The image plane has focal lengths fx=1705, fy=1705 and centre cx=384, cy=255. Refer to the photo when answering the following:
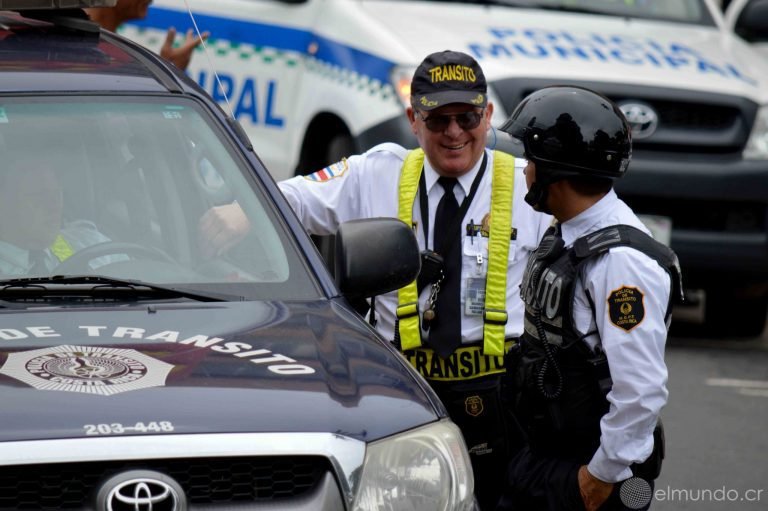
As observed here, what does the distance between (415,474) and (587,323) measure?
803 millimetres

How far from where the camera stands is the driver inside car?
418cm

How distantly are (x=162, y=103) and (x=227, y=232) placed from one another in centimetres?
48

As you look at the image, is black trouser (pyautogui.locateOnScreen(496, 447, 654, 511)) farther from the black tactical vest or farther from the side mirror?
the side mirror

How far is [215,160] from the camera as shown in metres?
4.52

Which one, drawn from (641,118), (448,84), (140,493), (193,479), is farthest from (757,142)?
(140,493)

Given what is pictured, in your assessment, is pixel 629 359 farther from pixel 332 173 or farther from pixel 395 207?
pixel 332 173

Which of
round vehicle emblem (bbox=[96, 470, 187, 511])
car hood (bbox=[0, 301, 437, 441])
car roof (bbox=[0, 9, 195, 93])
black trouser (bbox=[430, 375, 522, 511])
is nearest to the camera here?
round vehicle emblem (bbox=[96, 470, 187, 511])

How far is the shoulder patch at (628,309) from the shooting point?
3.91m

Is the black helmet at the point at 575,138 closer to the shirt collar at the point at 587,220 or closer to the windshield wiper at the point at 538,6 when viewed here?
the shirt collar at the point at 587,220

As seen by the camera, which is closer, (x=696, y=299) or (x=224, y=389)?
(x=224, y=389)

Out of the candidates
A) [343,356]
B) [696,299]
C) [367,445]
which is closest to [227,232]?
[343,356]

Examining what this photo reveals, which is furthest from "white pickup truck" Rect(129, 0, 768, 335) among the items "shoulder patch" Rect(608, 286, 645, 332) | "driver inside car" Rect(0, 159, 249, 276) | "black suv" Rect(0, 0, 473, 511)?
"shoulder patch" Rect(608, 286, 645, 332)

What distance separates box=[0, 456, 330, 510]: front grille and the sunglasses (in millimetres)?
1820

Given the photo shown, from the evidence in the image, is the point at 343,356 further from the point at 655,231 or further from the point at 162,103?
the point at 655,231
